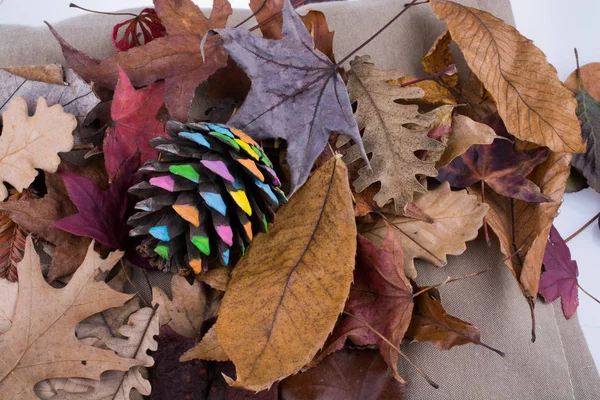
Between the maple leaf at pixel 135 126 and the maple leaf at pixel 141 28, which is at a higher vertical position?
the maple leaf at pixel 141 28

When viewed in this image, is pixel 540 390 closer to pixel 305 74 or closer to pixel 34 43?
pixel 305 74

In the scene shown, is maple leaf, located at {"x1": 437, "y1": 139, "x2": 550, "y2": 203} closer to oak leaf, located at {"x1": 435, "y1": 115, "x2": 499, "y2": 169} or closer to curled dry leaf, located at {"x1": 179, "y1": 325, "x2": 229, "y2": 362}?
oak leaf, located at {"x1": 435, "y1": 115, "x2": 499, "y2": 169}

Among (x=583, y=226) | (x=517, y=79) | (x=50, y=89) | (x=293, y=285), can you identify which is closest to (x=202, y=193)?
(x=293, y=285)

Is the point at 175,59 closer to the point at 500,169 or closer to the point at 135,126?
the point at 135,126

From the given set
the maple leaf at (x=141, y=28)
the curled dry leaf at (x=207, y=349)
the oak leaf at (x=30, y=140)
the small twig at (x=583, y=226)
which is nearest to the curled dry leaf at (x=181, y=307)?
the curled dry leaf at (x=207, y=349)

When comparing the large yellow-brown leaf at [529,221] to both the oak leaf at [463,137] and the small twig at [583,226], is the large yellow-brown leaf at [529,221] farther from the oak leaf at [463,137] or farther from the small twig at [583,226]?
the small twig at [583,226]

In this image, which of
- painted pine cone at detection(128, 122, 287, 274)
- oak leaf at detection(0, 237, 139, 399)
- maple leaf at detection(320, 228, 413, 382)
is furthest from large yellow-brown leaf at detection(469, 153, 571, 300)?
oak leaf at detection(0, 237, 139, 399)

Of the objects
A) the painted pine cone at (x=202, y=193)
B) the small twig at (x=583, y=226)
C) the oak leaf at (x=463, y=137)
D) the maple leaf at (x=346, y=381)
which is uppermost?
the painted pine cone at (x=202, y=193)
